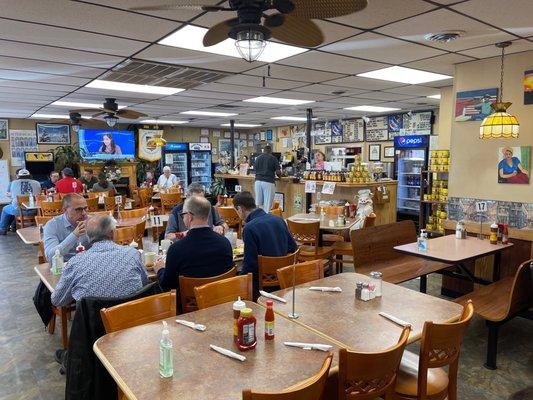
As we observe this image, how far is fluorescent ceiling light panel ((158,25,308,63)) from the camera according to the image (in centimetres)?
340

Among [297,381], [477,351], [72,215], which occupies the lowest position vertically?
[477,351]

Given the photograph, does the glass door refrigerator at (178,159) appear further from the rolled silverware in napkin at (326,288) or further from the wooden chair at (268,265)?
the rolled silverware in napkin at (326,288)

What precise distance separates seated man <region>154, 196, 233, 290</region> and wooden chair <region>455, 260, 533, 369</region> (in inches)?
80.9

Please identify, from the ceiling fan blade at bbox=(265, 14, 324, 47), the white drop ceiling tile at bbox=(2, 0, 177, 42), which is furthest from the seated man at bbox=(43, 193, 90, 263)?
the ceiling fan blade at bbox=(265, 14, 324, 47)

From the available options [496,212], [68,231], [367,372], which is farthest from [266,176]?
[367,372]

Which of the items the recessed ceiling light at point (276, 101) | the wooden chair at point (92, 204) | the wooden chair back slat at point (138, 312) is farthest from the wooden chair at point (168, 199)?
the wooden chair back slat at point (138, 312)

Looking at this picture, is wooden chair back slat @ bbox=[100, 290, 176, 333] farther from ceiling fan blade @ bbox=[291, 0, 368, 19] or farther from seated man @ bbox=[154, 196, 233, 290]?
ceiling fan blade @ bbox=[291, 0, 368, 19]

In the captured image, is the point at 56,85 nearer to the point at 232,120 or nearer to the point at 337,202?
the point at 337,202

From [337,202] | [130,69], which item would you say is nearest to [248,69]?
[130,69]

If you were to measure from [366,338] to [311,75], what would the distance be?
13.3ft

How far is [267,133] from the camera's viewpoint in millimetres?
14031

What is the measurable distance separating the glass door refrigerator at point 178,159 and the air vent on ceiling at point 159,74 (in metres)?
7.52

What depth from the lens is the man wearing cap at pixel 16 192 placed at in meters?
7.90

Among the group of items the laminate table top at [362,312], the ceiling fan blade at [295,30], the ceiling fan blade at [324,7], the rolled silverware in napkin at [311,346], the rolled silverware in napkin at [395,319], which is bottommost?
the laminate table top at [362,312]
